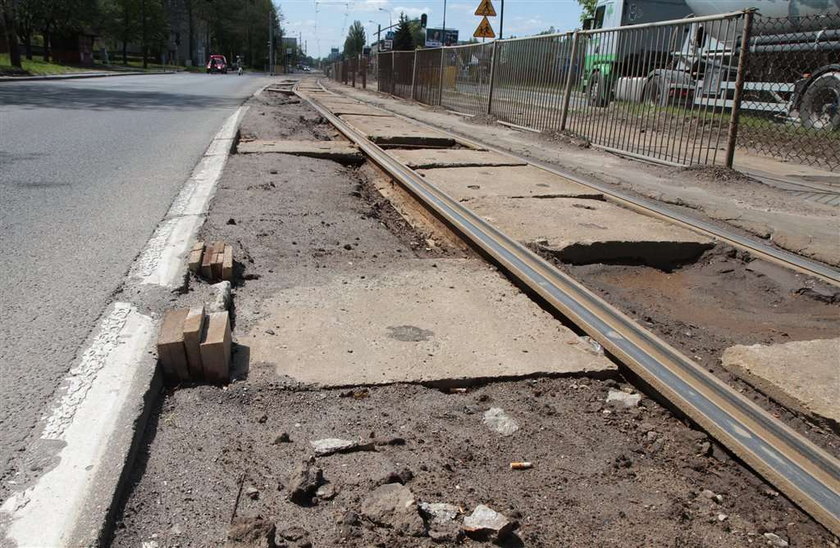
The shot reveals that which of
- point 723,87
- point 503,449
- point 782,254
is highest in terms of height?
point 723,87

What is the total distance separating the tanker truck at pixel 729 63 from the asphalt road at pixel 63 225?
602 centimetres

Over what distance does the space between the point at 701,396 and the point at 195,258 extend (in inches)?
101

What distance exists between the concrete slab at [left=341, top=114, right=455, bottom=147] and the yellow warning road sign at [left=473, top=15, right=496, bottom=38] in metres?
7.97

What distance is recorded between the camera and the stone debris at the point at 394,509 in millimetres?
1770

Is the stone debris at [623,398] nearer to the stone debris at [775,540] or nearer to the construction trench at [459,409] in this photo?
the construction trench at [459,409]

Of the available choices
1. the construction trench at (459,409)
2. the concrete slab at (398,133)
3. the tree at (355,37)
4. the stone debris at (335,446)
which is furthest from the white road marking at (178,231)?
the tree at (355,37)

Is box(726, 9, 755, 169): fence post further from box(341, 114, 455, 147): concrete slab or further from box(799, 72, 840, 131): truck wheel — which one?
box(341, 114, 455, 147): concrete slab

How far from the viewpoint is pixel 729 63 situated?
25.6ft

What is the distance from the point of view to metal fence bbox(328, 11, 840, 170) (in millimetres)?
8008

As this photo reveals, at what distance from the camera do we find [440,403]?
2.45 metres

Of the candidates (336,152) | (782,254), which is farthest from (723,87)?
(336,152)

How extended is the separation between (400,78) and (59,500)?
23.1 metres

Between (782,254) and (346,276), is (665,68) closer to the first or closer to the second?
(782,254)

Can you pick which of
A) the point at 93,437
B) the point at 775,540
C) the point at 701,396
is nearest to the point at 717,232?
the point at 701,396
